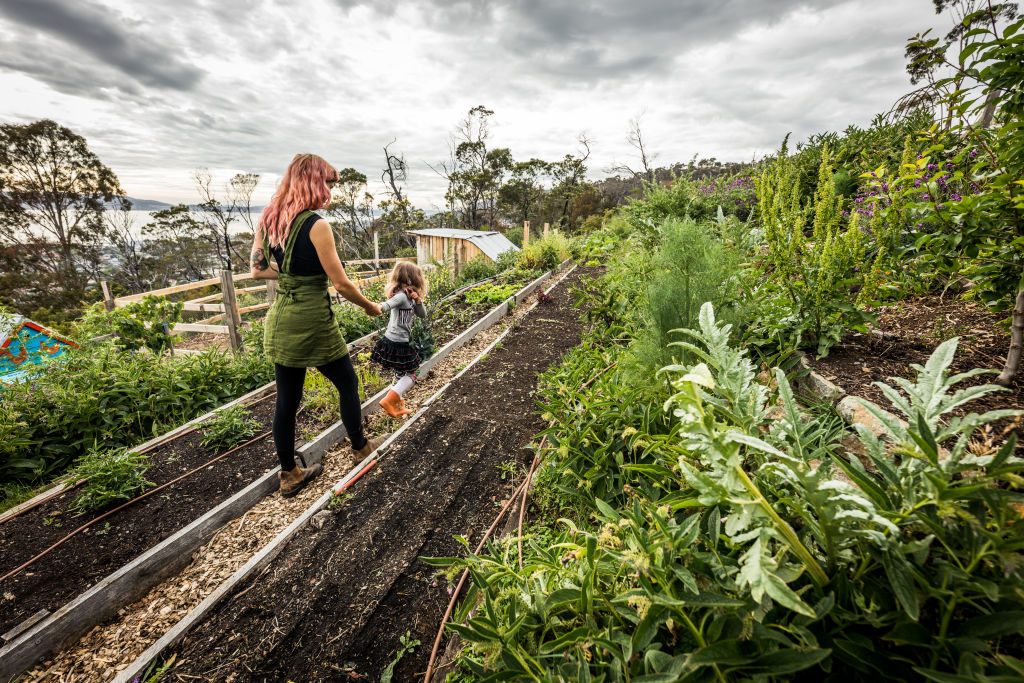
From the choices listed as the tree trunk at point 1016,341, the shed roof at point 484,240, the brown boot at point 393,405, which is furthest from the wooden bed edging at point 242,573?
the shed roof at point 484,240

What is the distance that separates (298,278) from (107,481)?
1.92 metres

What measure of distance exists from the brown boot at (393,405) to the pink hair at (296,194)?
170 cm

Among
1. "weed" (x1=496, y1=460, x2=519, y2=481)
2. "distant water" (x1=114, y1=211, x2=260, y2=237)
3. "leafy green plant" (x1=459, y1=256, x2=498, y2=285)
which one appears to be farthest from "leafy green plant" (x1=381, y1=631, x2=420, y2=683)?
"distant water" (x1=114, y1=211, x2=260, y2=237)

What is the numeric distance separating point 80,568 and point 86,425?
2.00 metres

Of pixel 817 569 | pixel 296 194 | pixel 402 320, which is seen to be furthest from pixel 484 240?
pixel 817 569

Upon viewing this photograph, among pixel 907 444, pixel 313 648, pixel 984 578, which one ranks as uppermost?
pixel 907 444

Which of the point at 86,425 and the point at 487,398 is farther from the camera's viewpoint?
the point at 487,398

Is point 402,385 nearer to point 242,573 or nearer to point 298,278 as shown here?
point 298,278

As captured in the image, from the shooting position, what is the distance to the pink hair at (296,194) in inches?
94.8

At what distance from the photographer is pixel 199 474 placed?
294 cm

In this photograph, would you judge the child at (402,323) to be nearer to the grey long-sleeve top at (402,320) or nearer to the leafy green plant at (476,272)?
the grey long-sleeve top at (402,320)

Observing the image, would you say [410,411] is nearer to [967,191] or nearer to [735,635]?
[735,635]

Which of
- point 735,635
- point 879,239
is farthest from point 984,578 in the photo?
point 879,239

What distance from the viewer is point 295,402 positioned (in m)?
2.58
